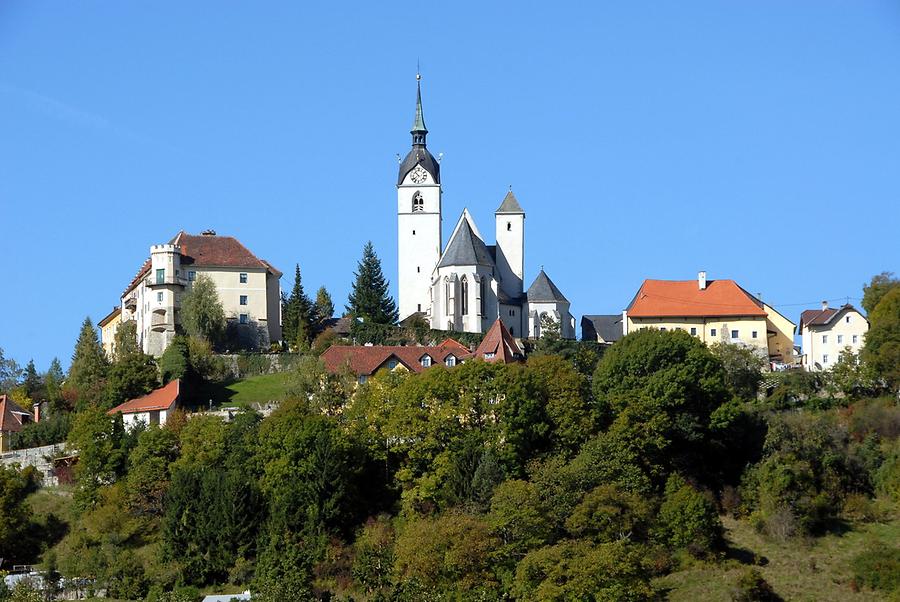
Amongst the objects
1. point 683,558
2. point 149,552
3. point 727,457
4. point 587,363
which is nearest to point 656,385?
point 727,457

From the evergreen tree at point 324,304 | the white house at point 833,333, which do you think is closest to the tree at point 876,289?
the white house at point 833,333

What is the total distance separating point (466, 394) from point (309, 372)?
1153 centimetres

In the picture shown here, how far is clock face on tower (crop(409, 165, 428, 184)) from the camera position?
10706 cm

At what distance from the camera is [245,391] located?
279 ft

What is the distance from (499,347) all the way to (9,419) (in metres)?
23.6

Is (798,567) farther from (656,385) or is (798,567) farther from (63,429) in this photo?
(63,429)

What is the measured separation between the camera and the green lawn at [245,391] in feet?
272

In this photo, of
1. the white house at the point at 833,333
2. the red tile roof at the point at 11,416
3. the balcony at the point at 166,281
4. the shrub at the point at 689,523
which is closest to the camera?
the shrub at the point at 689,523

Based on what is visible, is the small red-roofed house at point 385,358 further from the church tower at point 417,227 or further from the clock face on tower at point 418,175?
the clock face on tower at point 418,175

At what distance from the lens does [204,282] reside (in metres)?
90.5

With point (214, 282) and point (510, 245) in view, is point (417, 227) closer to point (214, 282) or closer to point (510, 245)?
point (510, 245)

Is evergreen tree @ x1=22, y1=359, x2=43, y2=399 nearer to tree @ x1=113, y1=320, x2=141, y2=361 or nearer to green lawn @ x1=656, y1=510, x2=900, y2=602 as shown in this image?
tree @ x1=113, y1=320, x2=141, y2=361

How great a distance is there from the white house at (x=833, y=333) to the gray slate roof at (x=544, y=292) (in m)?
14.5

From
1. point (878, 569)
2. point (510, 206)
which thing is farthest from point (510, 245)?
point (878, 569)
